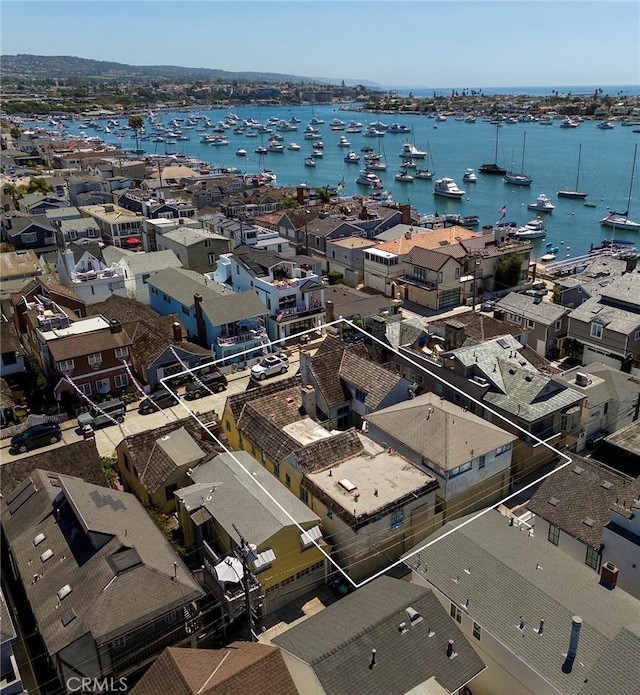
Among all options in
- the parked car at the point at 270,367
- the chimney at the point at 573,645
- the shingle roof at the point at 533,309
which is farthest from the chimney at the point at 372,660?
the shingle roof at the point at 533,309

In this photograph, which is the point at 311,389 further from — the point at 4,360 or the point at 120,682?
the point at 4,360

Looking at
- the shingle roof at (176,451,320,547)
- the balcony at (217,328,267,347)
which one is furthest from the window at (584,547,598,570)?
the balcony at (217,328,267,347)

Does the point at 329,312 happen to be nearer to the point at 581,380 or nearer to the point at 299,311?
the point at 299,311

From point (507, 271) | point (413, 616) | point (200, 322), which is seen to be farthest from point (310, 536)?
point (507, 271)

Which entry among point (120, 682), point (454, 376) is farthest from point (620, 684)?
point (454, 376)

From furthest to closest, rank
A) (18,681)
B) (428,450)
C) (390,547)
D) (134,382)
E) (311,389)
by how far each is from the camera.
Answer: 1. (134,382)
2. (311,389)
3. (428,450)
4. (390,547)
5. (18,681)

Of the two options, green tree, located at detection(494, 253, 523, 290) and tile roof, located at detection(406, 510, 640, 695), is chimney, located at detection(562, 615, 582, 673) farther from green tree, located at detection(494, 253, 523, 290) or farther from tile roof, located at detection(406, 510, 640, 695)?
green tree, located at detection(494, 253, 523, 290)
